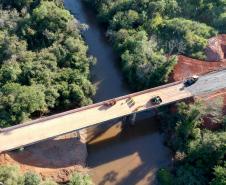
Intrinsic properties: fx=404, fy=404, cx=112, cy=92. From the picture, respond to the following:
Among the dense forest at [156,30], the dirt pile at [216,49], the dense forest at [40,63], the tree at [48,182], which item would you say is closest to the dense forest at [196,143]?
the dense forest at [156,30]

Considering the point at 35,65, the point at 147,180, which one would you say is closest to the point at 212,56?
the point at 147,180

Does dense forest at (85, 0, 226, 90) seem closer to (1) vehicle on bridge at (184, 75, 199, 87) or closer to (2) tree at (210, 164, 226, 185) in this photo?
(1) vehicle on bridge at (184, 75, 199, 87)

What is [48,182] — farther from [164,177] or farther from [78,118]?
[164,177]


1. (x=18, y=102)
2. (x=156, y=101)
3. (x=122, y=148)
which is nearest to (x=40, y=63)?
(x=18, y=102)

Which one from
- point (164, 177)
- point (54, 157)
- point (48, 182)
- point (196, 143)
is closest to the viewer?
point (48, 182)

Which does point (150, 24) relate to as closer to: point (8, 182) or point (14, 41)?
point (14, 41)

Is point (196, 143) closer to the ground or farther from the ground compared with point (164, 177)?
farther from the ground

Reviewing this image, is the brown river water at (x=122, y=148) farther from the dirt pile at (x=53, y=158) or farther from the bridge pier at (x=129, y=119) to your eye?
the dirt pile at (x=53, y=158)
